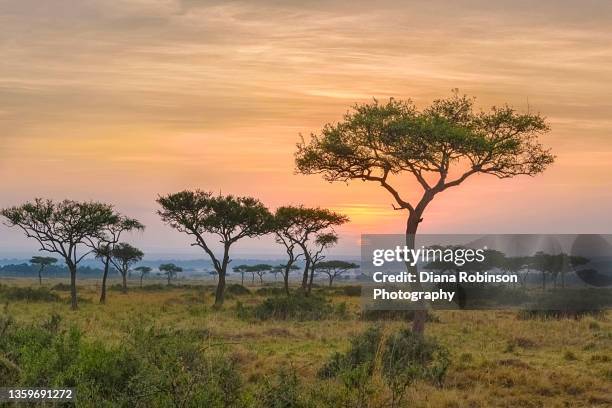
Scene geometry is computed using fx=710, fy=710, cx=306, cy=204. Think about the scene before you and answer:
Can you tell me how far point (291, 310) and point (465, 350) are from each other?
15925 millimetres

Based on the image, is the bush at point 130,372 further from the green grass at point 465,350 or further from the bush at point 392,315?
the bush at point 392,315

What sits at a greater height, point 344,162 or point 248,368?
point 344,162

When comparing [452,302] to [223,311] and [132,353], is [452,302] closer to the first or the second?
[223,311]

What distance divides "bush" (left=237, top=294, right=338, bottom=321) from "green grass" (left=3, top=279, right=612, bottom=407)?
3.00 ft

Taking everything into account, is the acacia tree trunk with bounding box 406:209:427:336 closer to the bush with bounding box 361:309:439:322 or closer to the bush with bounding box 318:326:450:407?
the bush with bounding box 318:326:450:407

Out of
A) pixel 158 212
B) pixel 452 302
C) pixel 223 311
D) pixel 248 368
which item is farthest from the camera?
pixel 158 212

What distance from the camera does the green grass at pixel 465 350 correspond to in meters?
15.3

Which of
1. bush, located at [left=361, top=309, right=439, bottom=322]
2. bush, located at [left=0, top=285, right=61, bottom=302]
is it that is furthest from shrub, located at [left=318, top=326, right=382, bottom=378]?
bush, located at [left=0, top=285, right=61, bottom=302]

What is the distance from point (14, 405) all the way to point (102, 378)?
1424mm

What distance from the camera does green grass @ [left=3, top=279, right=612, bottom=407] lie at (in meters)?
15.3

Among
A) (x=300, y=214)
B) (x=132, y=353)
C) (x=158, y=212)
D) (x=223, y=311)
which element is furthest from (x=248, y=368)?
(x=300, y=214)

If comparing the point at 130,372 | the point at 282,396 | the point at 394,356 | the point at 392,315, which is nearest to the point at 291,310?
the point at 392,315

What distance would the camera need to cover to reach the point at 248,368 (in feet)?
59.1

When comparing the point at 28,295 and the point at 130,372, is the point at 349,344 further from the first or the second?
the point at 28,295
